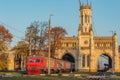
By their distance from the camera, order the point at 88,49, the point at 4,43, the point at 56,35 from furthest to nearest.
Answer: the point at 88,49
the point at 56,35
the point at 4,43

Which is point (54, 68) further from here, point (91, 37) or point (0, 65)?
point (91, 37)

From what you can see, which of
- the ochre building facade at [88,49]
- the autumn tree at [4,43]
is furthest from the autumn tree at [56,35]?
the autumn tree at [4,43]

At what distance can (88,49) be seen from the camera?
118375 millimetres

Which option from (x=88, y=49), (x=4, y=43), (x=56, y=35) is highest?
(x=56, y=35)

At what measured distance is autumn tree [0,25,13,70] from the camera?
82075 millimetres

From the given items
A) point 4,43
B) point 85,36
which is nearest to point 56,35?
point 85,36

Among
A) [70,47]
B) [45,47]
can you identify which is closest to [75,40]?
[70,47]

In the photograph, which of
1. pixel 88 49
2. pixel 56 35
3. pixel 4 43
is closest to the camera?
pixel 4 43

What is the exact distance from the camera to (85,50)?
390ft

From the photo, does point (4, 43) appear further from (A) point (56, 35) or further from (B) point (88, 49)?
(B) point (88, 49)

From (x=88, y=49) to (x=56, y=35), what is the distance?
10532 millimetres

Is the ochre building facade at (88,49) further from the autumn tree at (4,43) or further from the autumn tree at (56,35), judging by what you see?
the autumn tree at (4,43)

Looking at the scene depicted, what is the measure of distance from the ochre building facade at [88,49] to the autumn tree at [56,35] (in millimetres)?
1736

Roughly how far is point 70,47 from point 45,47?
2209 centimetres
